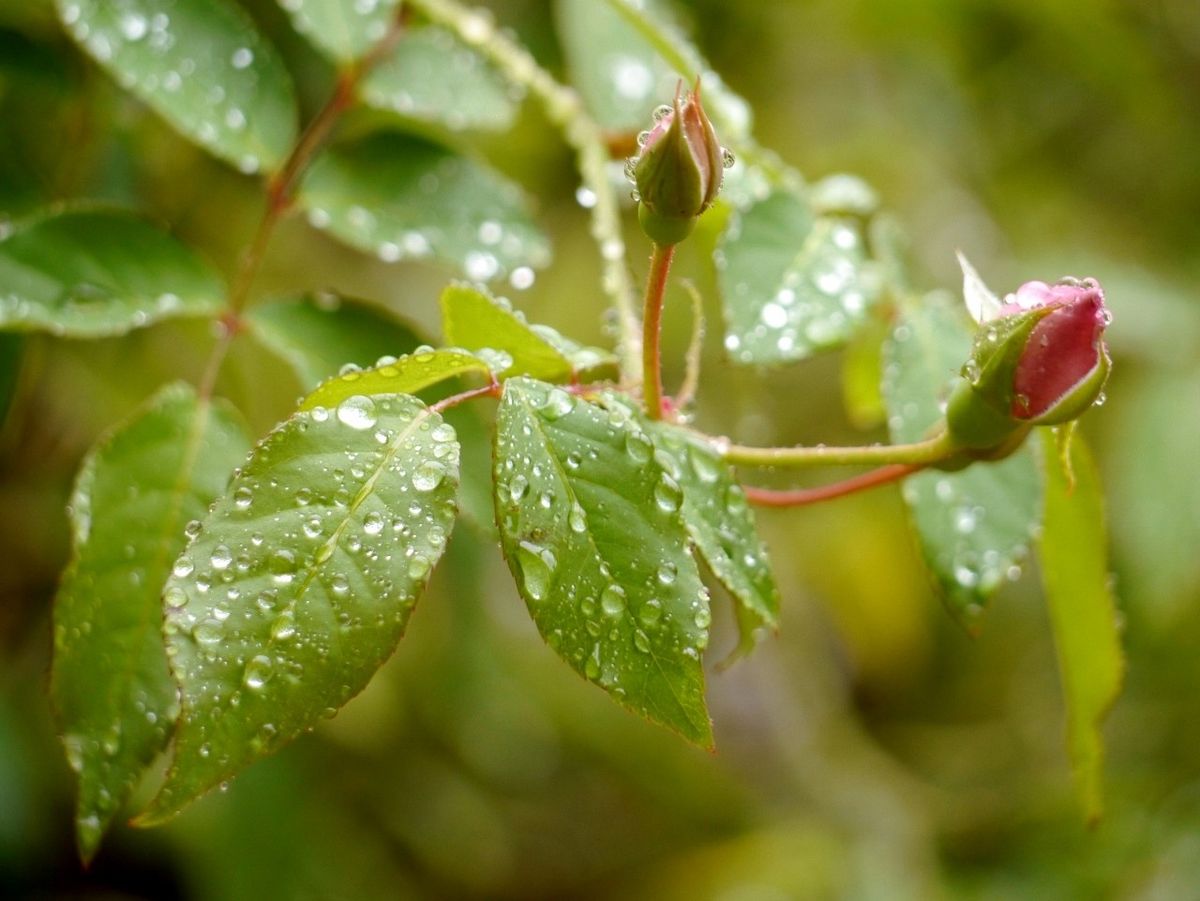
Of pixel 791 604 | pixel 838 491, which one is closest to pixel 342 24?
pixel 838 491

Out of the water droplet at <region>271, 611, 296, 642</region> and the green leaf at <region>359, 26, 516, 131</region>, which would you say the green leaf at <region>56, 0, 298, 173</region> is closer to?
the green leaf at <region>359, 26, 516, 131</region>

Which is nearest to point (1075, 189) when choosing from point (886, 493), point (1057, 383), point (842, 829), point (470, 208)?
point (886, 493)

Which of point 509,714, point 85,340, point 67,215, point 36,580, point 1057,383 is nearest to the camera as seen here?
point 1057,383

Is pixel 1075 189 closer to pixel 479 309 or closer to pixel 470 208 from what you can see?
pixel 470 208

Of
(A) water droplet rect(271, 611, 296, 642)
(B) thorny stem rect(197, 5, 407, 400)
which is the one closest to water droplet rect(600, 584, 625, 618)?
(A) water droplet rect(271, 611, 296, 642)

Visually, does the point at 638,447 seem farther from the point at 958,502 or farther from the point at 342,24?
the point at 342,24

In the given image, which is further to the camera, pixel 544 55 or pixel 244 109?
pixel 544 55
